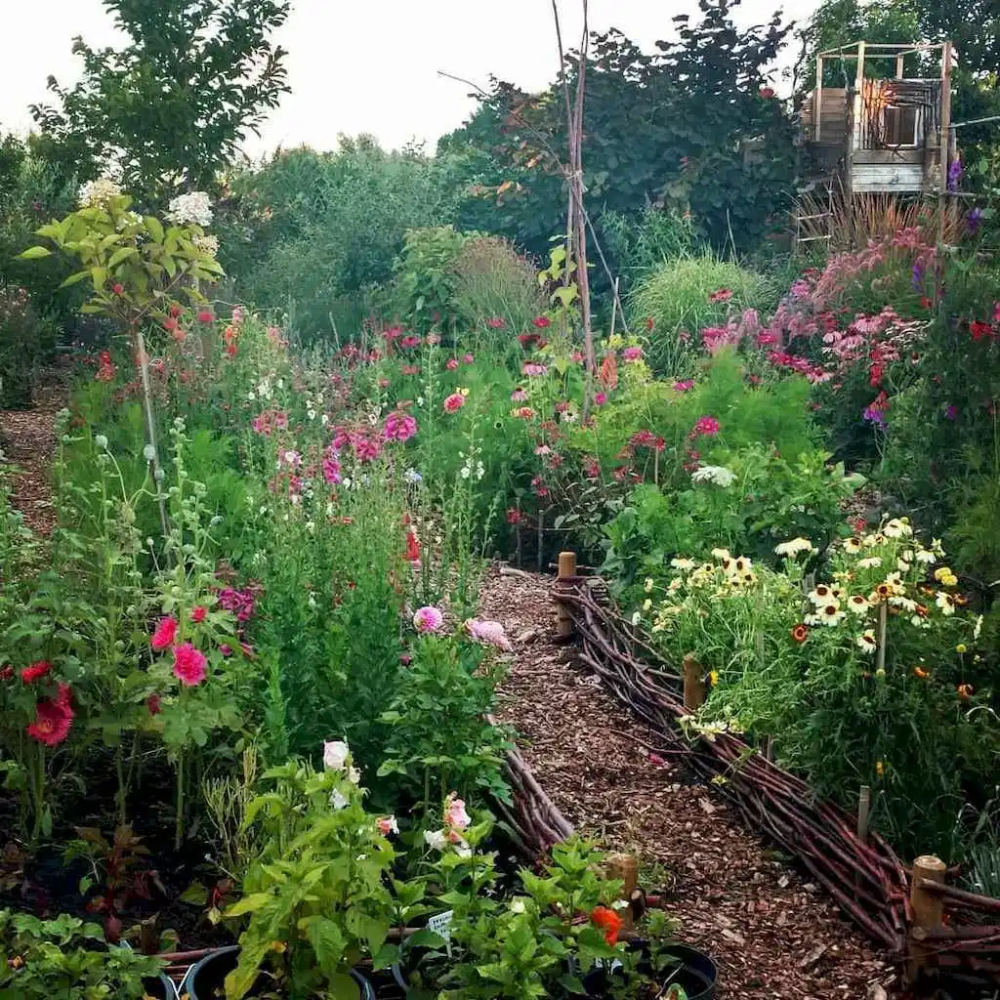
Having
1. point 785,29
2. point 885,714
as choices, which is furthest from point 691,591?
point 785,29

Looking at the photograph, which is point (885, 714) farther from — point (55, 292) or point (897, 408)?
point (55, 292)

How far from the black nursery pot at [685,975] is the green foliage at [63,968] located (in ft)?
2.73

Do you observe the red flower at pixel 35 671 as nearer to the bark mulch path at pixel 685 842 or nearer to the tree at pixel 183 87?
the bark mulch path at pixel 685 842

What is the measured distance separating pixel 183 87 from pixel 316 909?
25.5ft

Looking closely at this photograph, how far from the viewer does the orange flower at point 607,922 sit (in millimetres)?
2160

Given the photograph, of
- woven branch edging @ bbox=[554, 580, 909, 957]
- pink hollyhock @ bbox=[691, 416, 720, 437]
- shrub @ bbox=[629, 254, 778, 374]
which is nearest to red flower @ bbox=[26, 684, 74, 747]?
woven branch edging @ bbox=[554, 580, 909, 957]

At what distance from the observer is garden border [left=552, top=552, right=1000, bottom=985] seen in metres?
2.59

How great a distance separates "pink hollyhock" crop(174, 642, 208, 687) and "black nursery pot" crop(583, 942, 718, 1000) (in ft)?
3.43

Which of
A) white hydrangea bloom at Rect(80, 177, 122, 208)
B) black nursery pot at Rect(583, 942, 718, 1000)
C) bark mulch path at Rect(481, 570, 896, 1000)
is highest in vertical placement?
white hydrangea bloom at Rect(80, 177, 122, 208)

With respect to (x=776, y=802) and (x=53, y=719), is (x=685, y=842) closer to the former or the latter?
(x=776, y=802)

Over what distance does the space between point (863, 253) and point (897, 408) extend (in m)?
2.91

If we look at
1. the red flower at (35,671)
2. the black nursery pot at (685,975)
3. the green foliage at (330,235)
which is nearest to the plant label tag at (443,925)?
the black nursery pot at (685,975)

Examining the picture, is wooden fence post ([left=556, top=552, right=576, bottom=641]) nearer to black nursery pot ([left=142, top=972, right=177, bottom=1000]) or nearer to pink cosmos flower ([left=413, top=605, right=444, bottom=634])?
pink cosmos flower ([left=413, top=605, right=444, bottom=634])

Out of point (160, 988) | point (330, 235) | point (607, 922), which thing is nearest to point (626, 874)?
point (607, 922)
